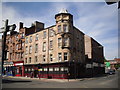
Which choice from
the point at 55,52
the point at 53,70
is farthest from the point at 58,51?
the point at 53,70

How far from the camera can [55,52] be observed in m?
33.8

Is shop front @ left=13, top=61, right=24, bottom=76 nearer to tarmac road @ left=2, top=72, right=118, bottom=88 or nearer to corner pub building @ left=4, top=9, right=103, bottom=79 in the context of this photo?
corner pub building @ left=4, top=9, right=103, bottom=79

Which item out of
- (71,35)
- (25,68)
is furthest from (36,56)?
(71,35)

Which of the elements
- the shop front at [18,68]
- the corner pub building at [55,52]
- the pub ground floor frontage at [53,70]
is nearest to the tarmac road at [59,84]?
the pub ground floor frontage at [53,70]

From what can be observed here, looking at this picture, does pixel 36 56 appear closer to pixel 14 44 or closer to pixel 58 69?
pixel 58 69

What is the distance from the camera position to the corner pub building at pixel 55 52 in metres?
32.4

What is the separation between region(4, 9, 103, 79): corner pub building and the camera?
32.4 m

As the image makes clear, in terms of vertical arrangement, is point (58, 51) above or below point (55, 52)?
above

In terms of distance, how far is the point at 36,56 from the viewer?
38.6m

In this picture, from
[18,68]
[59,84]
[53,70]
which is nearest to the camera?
[59,84]

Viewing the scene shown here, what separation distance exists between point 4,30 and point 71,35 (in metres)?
27.5

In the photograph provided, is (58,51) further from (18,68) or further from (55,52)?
(18,68)

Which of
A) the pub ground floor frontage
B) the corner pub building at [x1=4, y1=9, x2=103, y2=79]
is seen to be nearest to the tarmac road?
the pub ground floor frontage

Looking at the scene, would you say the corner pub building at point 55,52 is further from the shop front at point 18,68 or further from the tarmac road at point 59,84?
the tarmac road at point 59,84
